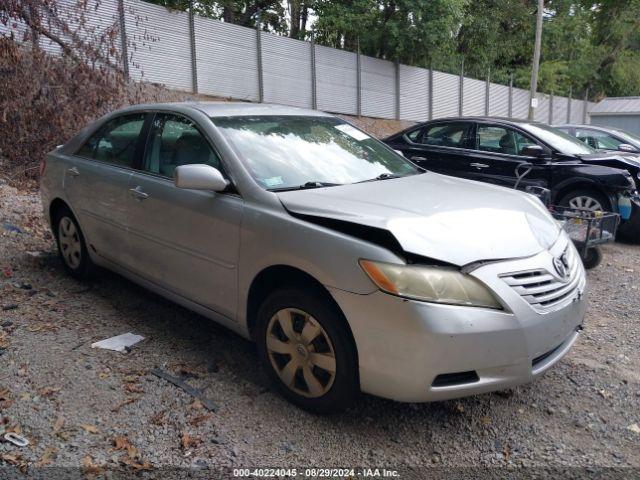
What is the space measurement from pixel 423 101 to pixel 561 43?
12.0m

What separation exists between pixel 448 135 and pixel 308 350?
20.4ft

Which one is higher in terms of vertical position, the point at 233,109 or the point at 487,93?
the point at 487,93

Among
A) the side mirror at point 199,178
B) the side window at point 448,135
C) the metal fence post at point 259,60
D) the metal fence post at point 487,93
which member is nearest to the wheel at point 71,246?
the side mirror at point 199,178

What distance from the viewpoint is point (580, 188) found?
7.31m

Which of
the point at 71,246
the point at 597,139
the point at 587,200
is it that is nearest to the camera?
the point at 71,246

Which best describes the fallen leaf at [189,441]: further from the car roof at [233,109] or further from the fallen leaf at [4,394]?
the car roof at [233,109]

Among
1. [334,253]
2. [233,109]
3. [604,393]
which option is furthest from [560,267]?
[233,109]

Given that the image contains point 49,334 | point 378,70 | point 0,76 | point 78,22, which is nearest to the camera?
point 49,334

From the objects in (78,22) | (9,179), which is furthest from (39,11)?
(9,179)

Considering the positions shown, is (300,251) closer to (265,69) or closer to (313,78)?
(265,69)

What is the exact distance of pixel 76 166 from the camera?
4809 millimetres

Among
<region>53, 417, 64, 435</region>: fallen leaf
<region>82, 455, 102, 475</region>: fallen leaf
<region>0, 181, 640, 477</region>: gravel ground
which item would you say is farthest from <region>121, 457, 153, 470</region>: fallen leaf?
<region>53, 417, 64, 435</region>: fallen leaf

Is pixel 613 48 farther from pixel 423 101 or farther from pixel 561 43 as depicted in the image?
pixel 423 101

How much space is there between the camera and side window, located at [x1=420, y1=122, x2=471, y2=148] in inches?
326
